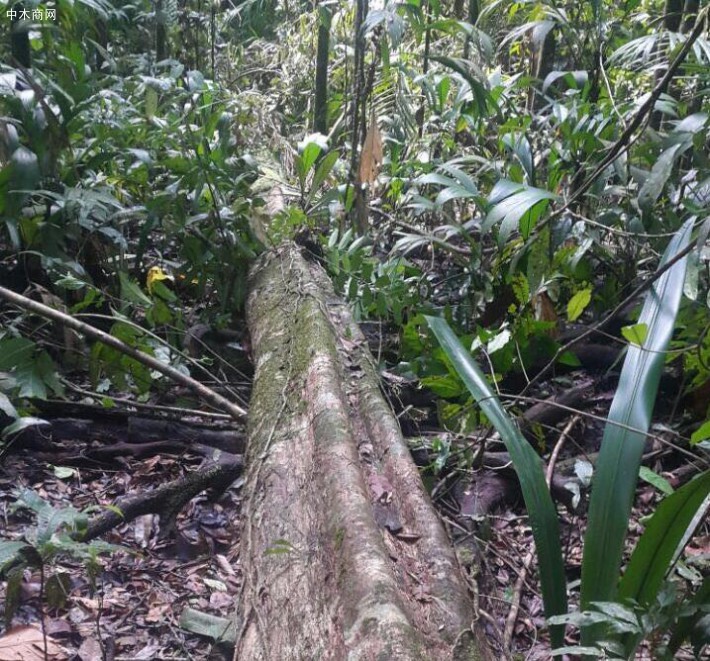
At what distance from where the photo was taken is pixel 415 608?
4.07 feet

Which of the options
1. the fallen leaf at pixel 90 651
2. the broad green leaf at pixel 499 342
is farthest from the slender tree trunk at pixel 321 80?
the fallen leaf at pixel 90 651

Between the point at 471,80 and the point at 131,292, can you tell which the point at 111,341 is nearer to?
the point at 131,292

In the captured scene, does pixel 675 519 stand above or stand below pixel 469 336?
above

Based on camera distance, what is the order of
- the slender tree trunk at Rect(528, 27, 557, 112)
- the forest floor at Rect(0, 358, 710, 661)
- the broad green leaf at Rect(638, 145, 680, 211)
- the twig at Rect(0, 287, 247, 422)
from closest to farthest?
the forest floor at Rect(0, 358, 710, 661)
the broad green leaf at Rect(638, 145, 680, 211)
the twig at Rect(0, 287, 247, 422)
the slender tree trunk at Rect(528, 27, 557, 112)

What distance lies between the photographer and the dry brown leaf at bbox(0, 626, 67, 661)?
1422 mm

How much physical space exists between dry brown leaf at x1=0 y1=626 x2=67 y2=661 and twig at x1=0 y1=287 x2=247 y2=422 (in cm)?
88

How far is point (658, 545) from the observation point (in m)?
1.34

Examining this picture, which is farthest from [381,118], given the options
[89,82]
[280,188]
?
[89,82]

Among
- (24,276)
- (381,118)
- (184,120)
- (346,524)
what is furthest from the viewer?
(381,118)

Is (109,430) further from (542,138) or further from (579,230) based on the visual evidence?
(542,138)

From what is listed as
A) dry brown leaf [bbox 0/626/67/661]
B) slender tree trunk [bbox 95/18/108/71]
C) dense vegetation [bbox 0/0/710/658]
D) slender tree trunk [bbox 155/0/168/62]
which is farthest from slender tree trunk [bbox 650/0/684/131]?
slender tree trunk [bbox 155/0/168/62]

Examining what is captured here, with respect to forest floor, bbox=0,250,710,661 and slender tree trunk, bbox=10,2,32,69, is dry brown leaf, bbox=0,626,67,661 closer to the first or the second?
forest floor, bbox=0,250,710,661

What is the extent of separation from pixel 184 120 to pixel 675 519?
254 centimetres

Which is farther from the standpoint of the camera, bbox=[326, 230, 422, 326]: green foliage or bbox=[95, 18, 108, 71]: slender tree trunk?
bbox=[95, 18, 108, 71]: slender tree trunk
